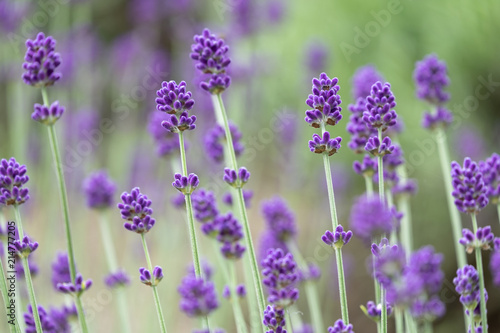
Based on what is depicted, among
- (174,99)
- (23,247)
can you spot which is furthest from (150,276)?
(174,99)

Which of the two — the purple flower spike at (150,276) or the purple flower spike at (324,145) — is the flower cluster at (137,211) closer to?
the purple flower spike at (150,276)

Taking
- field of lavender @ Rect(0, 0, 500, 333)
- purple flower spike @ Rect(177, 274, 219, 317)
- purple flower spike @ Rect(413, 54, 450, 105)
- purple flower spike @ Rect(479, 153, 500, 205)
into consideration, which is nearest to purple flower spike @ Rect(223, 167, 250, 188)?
field of lavender @ Rect(0, 0, 500, 333)

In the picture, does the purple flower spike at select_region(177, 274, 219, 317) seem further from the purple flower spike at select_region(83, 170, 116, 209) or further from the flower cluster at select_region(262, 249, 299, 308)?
the purple flower spike at select_region(83, 170, 116, 209)

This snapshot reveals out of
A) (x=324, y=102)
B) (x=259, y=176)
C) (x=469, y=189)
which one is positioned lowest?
(x=469, y=189)

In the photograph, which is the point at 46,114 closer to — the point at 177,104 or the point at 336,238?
the point at 177,104

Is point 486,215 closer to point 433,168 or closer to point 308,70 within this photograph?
point 433,168

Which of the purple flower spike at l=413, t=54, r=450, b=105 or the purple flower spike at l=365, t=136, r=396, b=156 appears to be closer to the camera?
the purple flower spike at l=365, t=136, r=396, b=156

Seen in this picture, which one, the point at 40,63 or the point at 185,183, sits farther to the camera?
the point at 40,63
